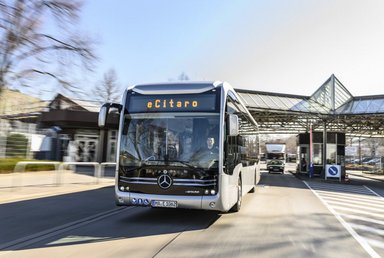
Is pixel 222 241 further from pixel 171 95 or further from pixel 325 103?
pixel 325 103

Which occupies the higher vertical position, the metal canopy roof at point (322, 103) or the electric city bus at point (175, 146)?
the metal canopy roof at point (322, 103)

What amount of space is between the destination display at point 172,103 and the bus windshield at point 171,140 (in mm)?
128

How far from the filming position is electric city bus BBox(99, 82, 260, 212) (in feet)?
27.0

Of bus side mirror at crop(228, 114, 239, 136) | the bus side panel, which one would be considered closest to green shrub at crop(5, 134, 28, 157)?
the bus side panel

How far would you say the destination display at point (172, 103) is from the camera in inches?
342

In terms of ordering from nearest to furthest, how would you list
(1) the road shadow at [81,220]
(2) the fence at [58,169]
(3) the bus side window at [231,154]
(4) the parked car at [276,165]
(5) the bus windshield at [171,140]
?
(1) the road shadow at [81,220]
(5) the bus windshield at [171,140]
(3) the bus side window at [231,154]
(2) the fence at [58,169]
(4) the parked car at [276,165]

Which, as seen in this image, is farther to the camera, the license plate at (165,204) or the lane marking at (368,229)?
the lane marking at (368,229)

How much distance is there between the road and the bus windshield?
1470mm

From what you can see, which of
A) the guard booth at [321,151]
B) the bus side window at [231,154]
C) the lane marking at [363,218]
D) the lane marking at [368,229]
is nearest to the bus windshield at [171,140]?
the bus side window at [231,154]

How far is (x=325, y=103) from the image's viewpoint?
3178 cm

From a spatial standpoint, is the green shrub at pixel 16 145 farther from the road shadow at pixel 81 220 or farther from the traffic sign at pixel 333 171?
the traffic sign at pixel 333 171

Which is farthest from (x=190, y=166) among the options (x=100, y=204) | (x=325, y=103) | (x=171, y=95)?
(x=325, y=103)

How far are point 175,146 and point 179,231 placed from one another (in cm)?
185

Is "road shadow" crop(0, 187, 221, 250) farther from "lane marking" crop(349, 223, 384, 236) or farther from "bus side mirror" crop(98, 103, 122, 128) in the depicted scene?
"lane marking" crop(349, 223, 384, 236)
